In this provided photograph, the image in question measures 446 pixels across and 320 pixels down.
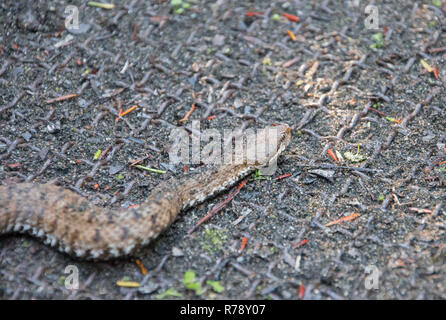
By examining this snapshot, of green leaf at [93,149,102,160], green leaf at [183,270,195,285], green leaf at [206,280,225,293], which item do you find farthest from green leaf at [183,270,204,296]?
green leaf at [93,149,102,160]

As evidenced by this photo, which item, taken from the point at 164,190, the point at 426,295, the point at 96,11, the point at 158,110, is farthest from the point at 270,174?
the point at 96,11

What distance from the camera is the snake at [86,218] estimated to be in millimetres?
5367

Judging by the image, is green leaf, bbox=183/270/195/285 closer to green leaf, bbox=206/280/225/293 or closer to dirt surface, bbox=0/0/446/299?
dirt surface, bbox=0/0/446/299

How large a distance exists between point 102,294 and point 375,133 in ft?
12.9

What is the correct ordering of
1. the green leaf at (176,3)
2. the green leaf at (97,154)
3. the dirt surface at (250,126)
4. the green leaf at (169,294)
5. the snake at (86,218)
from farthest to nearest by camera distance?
the green leaf at (176,3)
the green leaf at (97,154)
the snake at (86,218)
the dirt surface at (250,126)
the green leaf at (169,294)

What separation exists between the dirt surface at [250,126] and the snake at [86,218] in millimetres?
160

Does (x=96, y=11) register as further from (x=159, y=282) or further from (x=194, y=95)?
(x=159, y=282)

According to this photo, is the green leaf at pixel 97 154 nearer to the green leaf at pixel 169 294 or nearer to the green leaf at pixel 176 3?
the green leaf at pixel 169 294

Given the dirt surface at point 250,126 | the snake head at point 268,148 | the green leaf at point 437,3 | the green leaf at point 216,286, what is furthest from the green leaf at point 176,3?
the green leaf at point 216,286

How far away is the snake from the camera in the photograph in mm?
5367

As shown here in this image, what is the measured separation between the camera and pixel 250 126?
6828 mm

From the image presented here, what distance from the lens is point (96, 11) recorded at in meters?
7.93

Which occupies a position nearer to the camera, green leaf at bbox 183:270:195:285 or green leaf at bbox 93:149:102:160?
green leaf at bbox 183:270:195:285

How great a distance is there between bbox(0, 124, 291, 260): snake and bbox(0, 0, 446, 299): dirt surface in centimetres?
16
